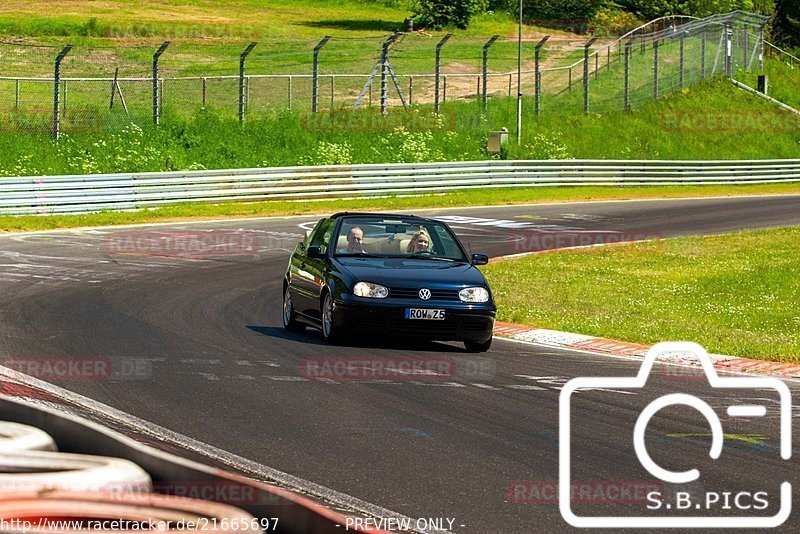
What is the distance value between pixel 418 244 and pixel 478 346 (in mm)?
1746

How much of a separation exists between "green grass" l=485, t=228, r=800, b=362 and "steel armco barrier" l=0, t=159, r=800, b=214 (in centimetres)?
1208

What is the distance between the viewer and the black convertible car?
1399 centimetres

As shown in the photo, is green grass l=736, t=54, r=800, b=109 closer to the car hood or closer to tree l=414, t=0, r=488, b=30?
tree l=414, t=0, r=488, b=30

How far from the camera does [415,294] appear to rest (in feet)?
46.2

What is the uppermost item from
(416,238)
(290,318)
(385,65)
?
(416,238)

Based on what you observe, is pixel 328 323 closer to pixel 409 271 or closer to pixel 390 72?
pixel 409 271

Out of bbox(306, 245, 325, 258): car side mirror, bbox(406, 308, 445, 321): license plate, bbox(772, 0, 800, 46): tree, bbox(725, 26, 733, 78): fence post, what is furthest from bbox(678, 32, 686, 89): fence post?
bbox(406, 308, 445, 321): license plate

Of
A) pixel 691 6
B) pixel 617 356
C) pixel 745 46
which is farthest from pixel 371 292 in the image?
pixel 691 6

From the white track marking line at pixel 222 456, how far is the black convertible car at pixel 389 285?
3832mm

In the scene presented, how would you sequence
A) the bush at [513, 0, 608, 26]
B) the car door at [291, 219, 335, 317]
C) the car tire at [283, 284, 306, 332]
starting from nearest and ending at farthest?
1. the car door at [291, 219, 335, 317]
2. the car tire at [283, 284, 306, 332]
3. the bush at [513, 0, 608, 26]

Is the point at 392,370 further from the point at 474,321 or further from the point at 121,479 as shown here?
the point at 121,479

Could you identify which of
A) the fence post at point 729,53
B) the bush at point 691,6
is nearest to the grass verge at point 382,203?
the fence post at point 729,53

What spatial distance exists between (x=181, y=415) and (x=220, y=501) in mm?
4871

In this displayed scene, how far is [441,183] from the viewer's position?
4128cm
